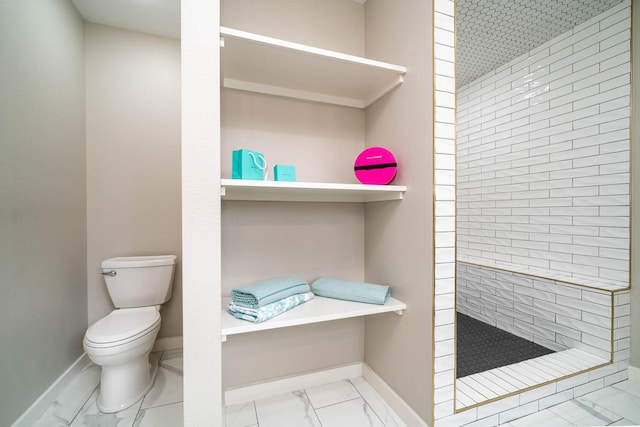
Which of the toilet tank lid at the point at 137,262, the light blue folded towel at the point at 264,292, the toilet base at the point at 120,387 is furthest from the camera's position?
the toilet tank lid at the point at 137,262

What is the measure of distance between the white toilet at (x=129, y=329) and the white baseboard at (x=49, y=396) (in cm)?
24

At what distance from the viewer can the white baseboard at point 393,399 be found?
51.5 inches

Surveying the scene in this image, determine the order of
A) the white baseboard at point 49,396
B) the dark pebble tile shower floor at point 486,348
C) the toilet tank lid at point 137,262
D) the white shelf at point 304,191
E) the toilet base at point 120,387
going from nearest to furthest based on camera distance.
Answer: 1. the white shelf at point 304,191
2. the white baseboard at point 49,396
3. the toilet base at point 120,387
4. the dark pebble tile shower floor at point 486,348
5. the toilet tank lid at point 137,262

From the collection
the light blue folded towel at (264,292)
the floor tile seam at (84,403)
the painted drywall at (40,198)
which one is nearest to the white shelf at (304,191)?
the light blue folded towel at (264,292)

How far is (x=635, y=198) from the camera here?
5.46ft

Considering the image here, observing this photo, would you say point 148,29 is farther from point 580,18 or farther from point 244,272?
point 580,18

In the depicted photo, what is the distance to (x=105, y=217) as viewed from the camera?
2031mm

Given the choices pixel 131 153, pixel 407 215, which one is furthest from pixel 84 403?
pixel 407 215

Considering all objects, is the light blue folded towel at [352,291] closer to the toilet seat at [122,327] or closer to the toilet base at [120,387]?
the toilet seat at [122,327]

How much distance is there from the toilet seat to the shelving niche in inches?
21.5

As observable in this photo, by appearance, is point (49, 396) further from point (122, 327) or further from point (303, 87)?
point (303, 87)

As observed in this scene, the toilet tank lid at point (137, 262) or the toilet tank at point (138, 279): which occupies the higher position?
the toilet tank lid at point (137, 262)

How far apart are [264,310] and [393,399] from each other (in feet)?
2.89

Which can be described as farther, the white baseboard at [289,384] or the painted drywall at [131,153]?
the painted drywall at [131,153]
